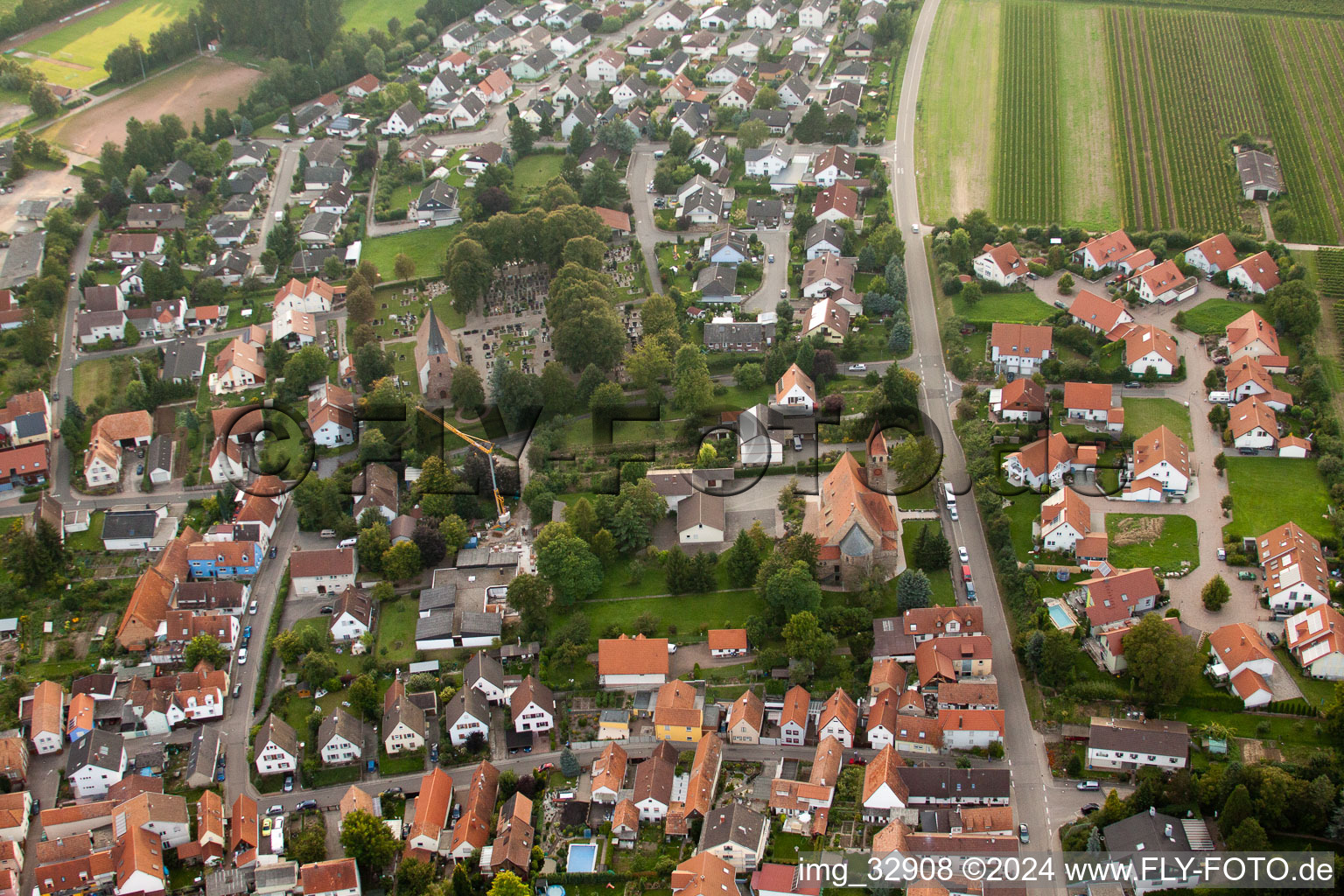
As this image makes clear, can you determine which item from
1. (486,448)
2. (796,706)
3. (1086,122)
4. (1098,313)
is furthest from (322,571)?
(1086,122)

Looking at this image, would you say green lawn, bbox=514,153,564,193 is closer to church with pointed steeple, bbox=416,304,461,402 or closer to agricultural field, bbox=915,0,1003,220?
church with pointed steeple, bbox=416,304,461,402

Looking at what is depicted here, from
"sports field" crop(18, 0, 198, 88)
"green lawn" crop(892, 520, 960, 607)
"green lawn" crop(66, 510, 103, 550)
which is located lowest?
"green lawn" crop(892, 520, 960, 607)

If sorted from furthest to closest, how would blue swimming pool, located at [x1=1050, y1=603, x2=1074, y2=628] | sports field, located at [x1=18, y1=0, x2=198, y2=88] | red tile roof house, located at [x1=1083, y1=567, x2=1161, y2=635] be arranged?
sports field, located at [x1=18, y1=0, x2=198, y2=88]
blue swimming pool, located at [x1=1050, y1=603, x2=1074, y2=628]
red tile roof house, located at [x1=1083, y1=567, x2=1161, y2=635]

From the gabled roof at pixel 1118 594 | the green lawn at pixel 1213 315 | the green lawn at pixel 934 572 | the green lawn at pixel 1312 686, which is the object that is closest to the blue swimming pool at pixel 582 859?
the green lawn at pixel 934 572

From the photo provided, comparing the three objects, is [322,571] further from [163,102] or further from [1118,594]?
[163,102]

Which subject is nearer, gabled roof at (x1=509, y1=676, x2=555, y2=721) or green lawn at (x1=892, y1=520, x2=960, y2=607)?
gabled roof at (x1=509, y1=676, x2=555, y2=721)

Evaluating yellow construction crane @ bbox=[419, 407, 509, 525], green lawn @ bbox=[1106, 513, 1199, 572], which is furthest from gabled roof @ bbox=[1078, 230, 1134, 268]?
yellow construction crane @ bbox=[419, 407, 509, 525]

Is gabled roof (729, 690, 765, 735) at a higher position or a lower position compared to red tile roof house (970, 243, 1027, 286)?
higher

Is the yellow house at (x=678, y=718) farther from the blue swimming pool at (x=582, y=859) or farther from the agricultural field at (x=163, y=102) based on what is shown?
the agricultural field at (x=163, y=102)
